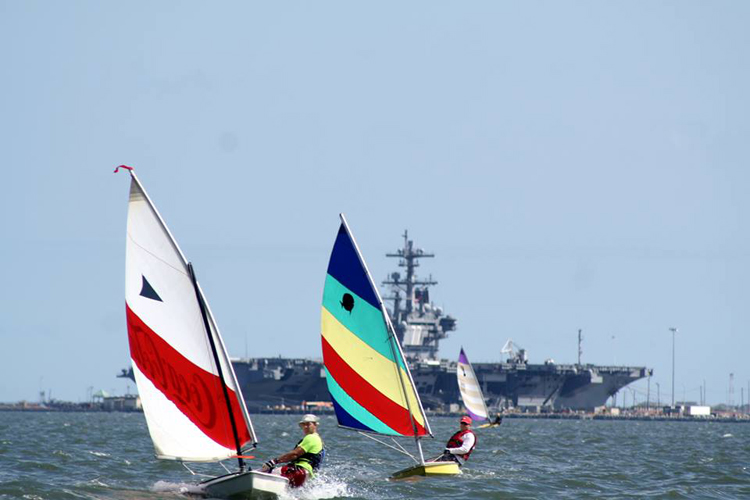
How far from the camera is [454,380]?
366ft

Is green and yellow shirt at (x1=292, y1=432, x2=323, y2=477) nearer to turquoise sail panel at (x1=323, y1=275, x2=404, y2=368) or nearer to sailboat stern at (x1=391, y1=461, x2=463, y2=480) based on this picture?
turquoise sail panel at (x1=323, y1=275, x2=404, y2=368)

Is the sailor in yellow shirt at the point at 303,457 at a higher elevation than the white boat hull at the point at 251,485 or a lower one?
higher

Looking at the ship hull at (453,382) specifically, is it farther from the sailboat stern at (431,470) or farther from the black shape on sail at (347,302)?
the black shape on sail at (347,302)

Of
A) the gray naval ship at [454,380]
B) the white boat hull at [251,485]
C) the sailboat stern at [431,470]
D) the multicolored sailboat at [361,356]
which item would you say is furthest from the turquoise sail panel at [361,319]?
the gray naval ship at [454,380]

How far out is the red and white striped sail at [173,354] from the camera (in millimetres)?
17312

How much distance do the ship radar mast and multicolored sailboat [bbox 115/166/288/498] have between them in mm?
97850

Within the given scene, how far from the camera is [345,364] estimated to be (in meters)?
22.5

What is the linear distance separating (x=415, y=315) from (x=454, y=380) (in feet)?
38.9

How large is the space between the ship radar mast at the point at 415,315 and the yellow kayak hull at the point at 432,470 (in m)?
91.9

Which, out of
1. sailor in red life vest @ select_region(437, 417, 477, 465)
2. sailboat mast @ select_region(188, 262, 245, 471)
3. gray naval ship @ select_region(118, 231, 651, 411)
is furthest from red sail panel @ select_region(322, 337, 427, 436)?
gray naval ship @ select_region(118, 231, 651, 411)

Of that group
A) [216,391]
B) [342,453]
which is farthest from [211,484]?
[342,453]

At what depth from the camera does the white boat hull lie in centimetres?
1791

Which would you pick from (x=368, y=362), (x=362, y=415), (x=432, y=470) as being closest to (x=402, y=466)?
(x=432, y=470)

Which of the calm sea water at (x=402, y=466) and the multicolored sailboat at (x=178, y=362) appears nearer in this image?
the multicolored sailboat at (x=178, y=362)
